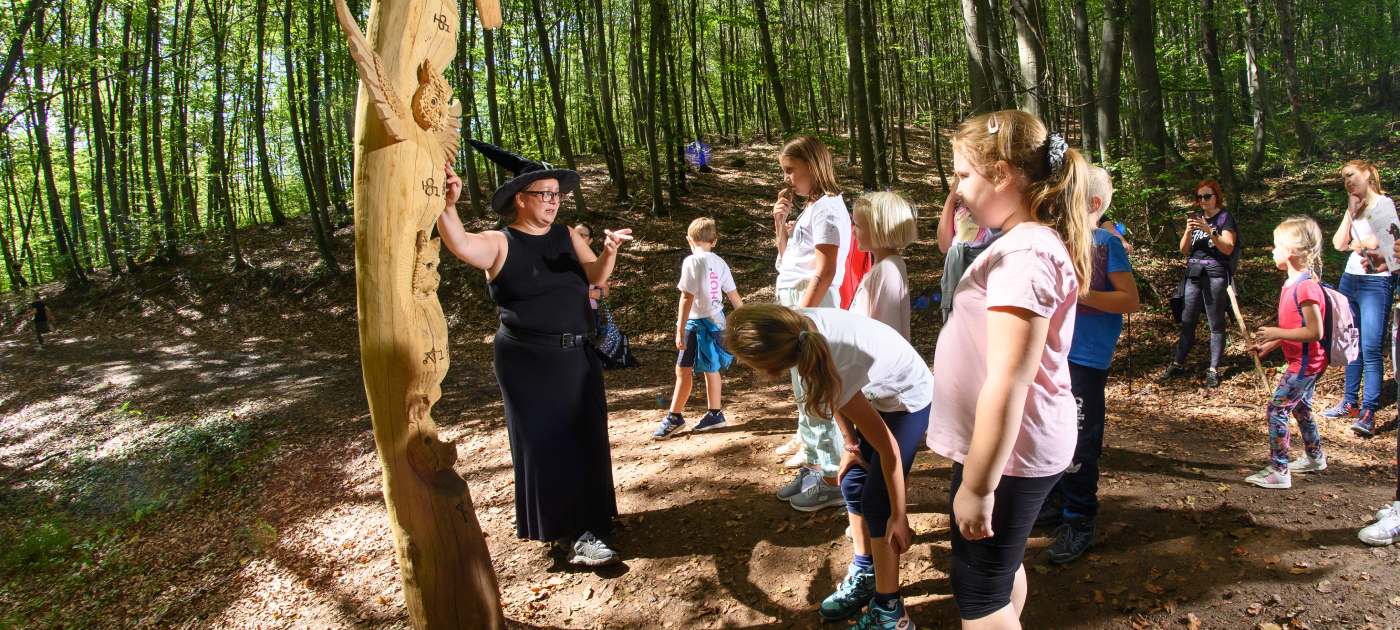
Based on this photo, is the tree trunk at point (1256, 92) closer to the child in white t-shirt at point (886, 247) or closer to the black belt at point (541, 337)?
the child in white t-shirt at point (886, 247)

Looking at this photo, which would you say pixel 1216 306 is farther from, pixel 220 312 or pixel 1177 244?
pixel 220 312

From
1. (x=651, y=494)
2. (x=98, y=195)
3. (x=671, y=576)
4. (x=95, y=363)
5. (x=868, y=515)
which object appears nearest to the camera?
(x=868, y=515)

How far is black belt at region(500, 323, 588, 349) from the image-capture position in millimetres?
3486

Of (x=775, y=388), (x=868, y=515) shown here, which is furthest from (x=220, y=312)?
(x=868, y=515)

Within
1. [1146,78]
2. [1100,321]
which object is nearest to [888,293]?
[1100,321]

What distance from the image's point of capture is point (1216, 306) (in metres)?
6.08

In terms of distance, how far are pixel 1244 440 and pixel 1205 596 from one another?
107 inches

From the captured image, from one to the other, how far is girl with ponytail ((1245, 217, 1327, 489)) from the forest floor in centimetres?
27

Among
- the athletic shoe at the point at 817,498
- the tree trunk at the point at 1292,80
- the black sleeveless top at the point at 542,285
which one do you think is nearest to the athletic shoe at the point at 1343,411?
the athletic shoe at the point at 817,498

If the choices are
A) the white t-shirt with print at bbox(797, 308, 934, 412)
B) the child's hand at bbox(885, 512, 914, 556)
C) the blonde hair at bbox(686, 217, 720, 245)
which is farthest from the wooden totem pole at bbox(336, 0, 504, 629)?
the blonde hair at bbox(686, 217, 720, 245)

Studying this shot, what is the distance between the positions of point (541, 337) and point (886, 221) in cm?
180

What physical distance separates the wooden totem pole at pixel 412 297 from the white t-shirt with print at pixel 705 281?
2.55 m

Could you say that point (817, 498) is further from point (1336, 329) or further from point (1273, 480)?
point (1336, 329)

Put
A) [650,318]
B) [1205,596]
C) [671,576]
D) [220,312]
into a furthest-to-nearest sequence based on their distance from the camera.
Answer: [220,312] → [650,318] → [671,576] → [1205,596]
